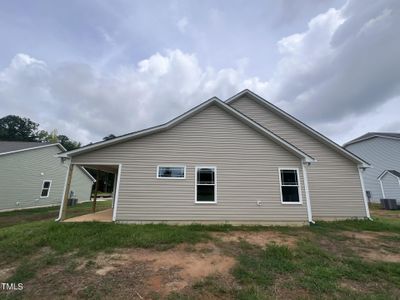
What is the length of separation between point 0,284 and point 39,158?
17.7 meters

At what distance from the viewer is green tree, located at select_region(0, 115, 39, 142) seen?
2063 inches

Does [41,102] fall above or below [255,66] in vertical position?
above

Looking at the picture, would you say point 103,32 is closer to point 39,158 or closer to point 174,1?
point 174,1

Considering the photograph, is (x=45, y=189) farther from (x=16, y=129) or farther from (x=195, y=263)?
(x=16, y=129)

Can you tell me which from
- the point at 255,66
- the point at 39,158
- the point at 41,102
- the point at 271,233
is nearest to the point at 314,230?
the point at 271,233

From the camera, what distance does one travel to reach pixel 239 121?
31.7ft

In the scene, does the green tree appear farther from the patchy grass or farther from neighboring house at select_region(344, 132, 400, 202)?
neighboring house at select_region(344, 132, 400, 202)

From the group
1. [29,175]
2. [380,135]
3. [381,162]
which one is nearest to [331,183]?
[381,162]

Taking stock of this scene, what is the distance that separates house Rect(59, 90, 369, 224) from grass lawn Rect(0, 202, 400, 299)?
1.04m

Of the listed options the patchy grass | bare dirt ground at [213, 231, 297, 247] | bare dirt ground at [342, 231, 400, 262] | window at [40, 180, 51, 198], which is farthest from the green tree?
bare dirt ground at [342, 231, 400, 262]

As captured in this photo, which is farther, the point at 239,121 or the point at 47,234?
the point at 239,121

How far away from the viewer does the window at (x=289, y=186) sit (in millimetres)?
9004

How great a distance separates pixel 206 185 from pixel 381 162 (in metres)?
21.9

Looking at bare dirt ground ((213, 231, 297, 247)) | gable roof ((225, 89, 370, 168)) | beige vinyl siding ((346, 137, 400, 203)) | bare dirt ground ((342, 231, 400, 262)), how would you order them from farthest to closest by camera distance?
beige vinyl siding ((346, 137, 400, 203)) → gable roof ((225, 89, 370, 168)) → bare dirt ground ((213, 231, 297, 247)) → bare dirt ground ((342, 231, 400, 262))
